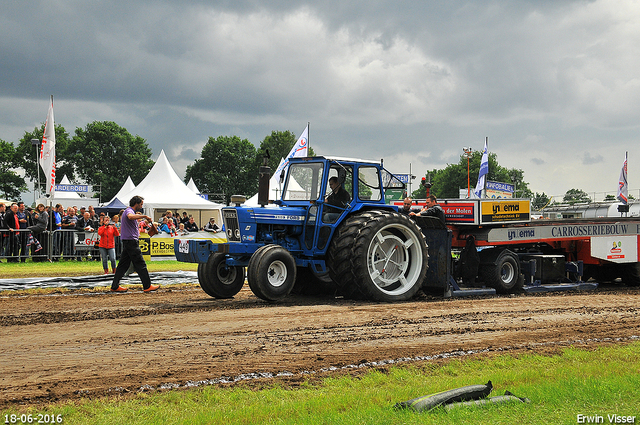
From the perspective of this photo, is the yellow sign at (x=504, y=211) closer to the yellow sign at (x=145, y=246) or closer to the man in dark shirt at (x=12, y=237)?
the yellow sign at (x=145, y=246)

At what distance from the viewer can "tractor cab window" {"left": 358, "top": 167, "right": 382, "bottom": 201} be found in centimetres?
1048

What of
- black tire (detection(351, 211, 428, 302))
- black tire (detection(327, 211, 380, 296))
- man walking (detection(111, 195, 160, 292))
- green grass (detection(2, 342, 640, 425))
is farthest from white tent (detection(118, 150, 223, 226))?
green grass (detection(2, 342, 640, 425))

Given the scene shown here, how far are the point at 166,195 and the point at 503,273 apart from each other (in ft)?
78.1

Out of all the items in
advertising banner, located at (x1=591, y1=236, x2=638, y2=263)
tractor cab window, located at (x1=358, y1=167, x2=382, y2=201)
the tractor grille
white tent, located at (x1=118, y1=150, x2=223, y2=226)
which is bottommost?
advertising banner, located at (x1=591, y1=236, x2=638, y2=263)

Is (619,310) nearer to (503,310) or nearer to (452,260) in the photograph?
(503,310)

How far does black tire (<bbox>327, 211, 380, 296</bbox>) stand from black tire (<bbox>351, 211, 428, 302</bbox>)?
3.8 inches

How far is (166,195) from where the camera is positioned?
32.5 metres

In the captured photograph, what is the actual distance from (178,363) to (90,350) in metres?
1.12

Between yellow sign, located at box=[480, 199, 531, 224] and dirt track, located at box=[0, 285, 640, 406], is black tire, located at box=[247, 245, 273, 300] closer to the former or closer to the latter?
dirt track, located at box=[0, 285, 640, 406]

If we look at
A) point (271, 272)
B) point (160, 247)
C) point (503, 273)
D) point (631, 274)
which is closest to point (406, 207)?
point (503, 273)

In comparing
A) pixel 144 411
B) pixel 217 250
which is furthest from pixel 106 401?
pixel 217 250

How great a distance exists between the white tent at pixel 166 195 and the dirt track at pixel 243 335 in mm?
21230

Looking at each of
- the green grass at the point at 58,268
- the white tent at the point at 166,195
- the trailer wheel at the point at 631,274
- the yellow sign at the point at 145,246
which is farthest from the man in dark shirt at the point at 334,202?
the white tent at the point at 166,195

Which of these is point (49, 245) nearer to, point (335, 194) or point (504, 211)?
point (335, 194)
